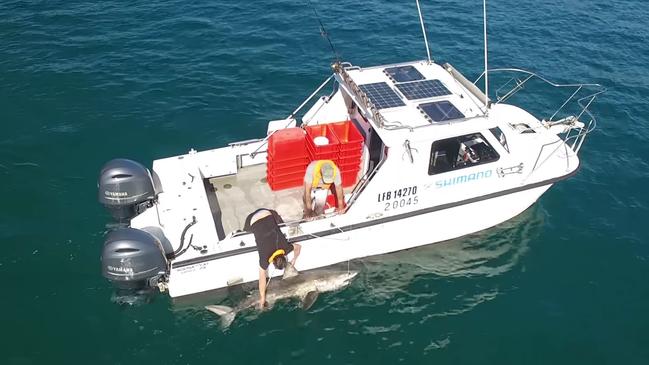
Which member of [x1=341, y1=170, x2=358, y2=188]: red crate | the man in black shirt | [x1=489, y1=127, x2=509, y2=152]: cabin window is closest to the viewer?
the man in black shirt

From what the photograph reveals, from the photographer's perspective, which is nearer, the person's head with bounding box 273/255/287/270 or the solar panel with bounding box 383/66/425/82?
the person's head with bounding box 273/255/287/270

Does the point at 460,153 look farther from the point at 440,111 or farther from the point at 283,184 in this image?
the point at 283,184

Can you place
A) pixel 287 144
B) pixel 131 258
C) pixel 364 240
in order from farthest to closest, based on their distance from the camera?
pixel 287 144 < pixel 364 240 < pixel 131 258

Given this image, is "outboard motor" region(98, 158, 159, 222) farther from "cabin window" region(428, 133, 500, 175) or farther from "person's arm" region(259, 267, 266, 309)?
"cabin window" region(428, 133, 500, 175)

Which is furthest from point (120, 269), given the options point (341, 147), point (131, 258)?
point (341, 147)

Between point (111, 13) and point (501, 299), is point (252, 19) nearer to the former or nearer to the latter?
point (111, 13)

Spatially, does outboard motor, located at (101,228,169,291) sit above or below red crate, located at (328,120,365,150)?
below

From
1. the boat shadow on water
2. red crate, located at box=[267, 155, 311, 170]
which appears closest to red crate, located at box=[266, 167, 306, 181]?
red crate, located at box=[267, 155, 311, 170]

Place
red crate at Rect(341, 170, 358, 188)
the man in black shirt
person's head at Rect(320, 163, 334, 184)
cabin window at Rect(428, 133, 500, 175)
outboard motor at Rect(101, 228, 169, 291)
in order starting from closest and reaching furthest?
outboard motor at Rect(101, 228, 169, 291) < the man in black shirt < person's head at Rect(320, 163, 334, 184) < cabin window at Rect(428, 133, 500, 175) < red crate at Rect(341, 170, 358, 188)
